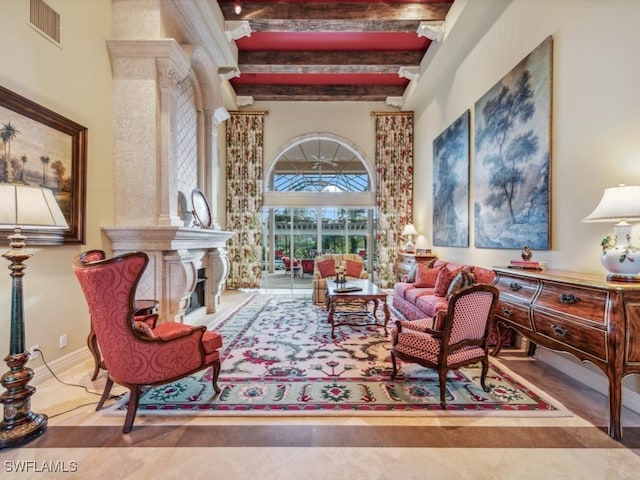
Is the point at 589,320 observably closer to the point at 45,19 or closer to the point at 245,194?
the point at 45,19

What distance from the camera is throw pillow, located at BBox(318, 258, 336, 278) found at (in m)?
6.42

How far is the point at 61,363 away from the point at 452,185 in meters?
6.11

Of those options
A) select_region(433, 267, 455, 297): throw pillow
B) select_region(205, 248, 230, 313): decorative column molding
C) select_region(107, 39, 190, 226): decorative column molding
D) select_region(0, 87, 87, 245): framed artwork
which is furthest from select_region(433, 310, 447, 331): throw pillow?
select_region(205, 248, 230, 313): decorative column molding

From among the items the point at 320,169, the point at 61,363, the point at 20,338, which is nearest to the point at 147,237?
the point at 61,363

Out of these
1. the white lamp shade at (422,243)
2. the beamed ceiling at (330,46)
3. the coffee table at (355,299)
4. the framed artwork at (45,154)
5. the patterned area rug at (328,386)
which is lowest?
the patterned area rug at (328,386)

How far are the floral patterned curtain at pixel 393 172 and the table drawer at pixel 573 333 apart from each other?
527 cm

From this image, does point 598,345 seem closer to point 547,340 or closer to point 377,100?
point 547,340

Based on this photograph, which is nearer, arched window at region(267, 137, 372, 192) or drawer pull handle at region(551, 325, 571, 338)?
drawer pull handle at region(551, 325, 571, 338)

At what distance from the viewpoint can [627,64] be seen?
93.4 inches

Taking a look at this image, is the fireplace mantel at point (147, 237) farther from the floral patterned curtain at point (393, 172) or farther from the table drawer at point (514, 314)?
the floral patterned curtain at point (393, 172)

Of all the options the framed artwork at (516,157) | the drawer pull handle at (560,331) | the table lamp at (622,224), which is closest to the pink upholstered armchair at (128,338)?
the drawer pull handle at (560,331)

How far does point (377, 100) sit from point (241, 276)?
5.84 m

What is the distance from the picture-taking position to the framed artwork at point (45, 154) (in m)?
2.51
